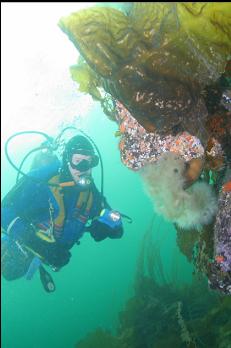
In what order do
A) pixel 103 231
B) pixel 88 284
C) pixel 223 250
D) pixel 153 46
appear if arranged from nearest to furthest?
pixel 153 46 < pixel 223 250 < pixel 103 231 < pixel 88 284

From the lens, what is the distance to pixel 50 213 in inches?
229

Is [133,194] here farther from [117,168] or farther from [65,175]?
[65,175]

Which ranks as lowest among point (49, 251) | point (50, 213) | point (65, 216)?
point (49, 251)

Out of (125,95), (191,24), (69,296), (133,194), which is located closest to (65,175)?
(125,95)

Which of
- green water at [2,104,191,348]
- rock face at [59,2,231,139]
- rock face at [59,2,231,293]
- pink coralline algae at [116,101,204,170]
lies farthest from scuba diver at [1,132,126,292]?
green water at [2,104,191,348]

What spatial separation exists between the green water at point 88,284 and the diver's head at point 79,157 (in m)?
21.7

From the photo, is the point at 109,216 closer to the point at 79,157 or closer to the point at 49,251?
the point at 79,157

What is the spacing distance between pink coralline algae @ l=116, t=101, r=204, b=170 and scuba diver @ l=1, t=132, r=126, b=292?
2528mm

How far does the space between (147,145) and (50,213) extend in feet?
10.8

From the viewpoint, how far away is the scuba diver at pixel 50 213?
566cm

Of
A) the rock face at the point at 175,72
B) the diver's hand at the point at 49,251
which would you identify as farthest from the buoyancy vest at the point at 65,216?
the rock face at the point at 175,72

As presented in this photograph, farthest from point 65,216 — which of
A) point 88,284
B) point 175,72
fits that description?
point 88,284

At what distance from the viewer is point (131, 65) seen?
2441 mm

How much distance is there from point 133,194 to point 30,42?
77.6 m
